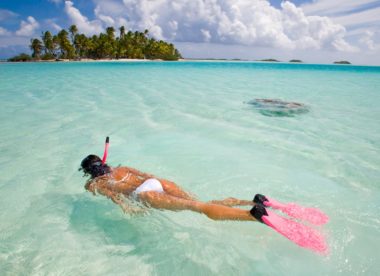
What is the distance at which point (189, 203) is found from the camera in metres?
3.21

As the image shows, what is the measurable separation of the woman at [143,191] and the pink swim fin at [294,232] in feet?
0.94

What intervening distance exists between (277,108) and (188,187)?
7061 mm

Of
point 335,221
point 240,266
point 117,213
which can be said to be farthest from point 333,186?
point 117,213

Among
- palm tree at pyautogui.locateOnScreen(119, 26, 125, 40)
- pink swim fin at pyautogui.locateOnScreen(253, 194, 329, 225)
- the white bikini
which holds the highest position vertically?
palm tree at pyautogui.locateOnScreen(119, 26, 125, 40)

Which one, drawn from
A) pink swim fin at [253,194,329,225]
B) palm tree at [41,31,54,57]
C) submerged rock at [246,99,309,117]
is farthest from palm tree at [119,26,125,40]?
pink swim fin at [253,194,329,225]

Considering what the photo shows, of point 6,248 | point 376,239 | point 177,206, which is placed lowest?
point 6,248

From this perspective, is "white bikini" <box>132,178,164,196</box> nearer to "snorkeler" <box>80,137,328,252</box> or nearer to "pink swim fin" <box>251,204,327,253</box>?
"snorkeler" <box>80,137,328,252</box>

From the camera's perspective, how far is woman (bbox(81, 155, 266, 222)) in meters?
3.17

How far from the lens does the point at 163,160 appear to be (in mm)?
5605

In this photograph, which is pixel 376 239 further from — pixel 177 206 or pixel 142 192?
pixel 142 192

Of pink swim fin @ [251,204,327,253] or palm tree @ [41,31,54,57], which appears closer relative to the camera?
pink swim fin @ [251,204,327,253]

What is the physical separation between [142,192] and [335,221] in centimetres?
255

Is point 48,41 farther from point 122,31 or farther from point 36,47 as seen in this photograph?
point 122,31

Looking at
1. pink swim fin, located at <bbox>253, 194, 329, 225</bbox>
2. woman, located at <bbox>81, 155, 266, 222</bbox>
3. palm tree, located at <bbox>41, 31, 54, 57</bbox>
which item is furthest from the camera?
palm tree, located at <bbox>41, 31, 54, 57</bbox>
